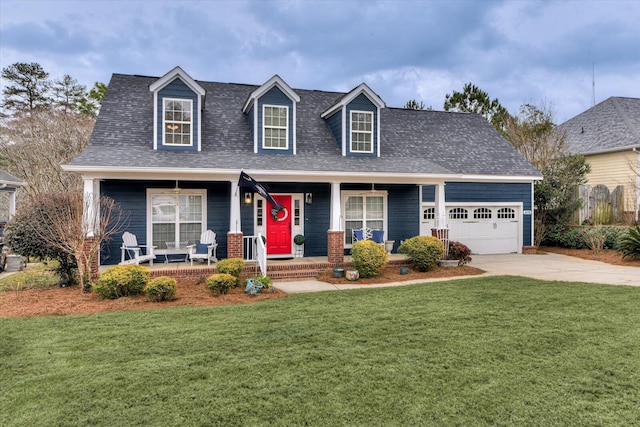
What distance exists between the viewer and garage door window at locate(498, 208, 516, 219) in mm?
15383

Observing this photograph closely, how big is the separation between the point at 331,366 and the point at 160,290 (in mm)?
4617

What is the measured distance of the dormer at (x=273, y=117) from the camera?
12289mm

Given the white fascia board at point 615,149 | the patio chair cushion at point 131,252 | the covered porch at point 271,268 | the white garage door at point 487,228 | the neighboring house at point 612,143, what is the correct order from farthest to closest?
the white fascia board at point 615,149
the neighboring house at point 612,143
the white garage door at point 487,228
the patio chair cushion at point 131,252
the covered porch at point 271,268

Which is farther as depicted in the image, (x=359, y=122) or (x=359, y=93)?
(x=359, y=122)

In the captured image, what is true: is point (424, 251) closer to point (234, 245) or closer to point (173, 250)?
point (234, 245)

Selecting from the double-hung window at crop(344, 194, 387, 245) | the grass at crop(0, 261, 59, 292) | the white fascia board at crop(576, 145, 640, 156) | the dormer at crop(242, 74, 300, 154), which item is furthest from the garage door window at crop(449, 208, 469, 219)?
the grass at crop(0, 261, 59, 292)

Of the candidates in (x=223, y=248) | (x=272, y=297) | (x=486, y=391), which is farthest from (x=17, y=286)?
(x=486, y=391)

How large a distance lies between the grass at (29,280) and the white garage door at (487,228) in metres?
12.8

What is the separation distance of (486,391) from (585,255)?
1313 centimetres

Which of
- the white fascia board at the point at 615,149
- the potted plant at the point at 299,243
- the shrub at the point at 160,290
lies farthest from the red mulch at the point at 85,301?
the white fascia board at the point at 615,149

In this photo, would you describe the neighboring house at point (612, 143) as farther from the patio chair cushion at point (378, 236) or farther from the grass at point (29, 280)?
the grass at point (29, 280)

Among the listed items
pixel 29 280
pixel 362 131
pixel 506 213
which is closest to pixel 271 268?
pixel 362 131

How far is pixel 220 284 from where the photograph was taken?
331 inches

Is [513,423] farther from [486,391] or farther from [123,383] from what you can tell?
[123,383]
